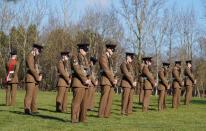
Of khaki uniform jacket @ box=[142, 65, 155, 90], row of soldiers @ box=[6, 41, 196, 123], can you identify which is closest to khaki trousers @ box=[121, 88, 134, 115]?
row of soldiers @ box=[6, 41, 196, 123]

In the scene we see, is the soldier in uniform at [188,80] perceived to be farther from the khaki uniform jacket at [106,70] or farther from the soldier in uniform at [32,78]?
the soldier in uniform at [32,78]

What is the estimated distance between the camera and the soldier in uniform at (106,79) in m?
14.9

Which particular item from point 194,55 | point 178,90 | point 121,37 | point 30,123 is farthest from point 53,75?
point 30,123

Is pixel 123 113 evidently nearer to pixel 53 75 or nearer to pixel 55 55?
pixel 55 55

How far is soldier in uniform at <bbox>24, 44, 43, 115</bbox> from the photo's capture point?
15.4 meters

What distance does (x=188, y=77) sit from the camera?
76.1 ft

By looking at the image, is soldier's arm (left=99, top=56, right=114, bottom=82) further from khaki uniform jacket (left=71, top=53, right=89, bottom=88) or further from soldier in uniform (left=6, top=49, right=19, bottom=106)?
soldier in uniform (left=6, top=49, right=19, bottom=106)

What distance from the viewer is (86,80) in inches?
518

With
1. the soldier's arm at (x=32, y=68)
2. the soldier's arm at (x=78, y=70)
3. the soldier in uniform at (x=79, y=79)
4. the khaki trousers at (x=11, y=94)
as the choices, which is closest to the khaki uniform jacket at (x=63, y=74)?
the soldier's arm at (x=32, y=68)

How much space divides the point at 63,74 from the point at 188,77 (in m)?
8.04

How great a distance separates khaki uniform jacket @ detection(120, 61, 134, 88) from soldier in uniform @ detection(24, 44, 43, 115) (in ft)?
9.43

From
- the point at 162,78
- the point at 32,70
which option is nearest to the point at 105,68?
the point at 32,70

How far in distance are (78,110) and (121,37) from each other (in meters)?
47.6

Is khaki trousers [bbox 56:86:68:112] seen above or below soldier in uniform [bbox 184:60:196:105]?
below
